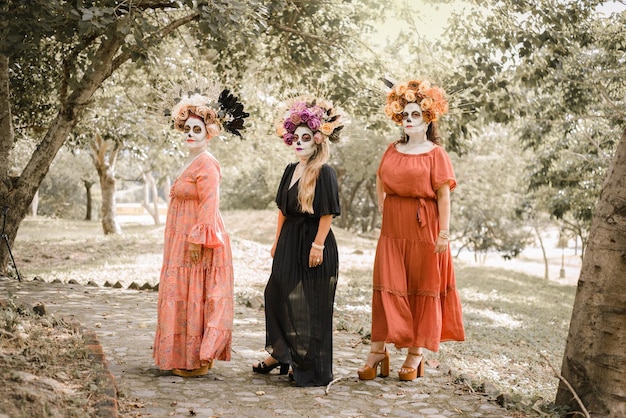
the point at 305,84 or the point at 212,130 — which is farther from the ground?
the point at 305,84

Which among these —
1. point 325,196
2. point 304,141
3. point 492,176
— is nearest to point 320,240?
point 325,196

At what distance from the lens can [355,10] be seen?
10.1 metres

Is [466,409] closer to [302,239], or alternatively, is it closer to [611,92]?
[302,239]

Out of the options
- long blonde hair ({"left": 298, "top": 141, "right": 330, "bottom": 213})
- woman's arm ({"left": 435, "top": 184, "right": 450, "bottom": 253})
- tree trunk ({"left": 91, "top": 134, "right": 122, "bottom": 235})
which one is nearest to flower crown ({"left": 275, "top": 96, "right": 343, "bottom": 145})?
long blonde hair ({"left": 298, "top": 141, "right": 330, "bottom": 213})

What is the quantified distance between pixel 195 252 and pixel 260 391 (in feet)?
3.84

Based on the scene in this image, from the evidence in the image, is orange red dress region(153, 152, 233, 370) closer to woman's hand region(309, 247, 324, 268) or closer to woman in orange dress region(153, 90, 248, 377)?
woman in orange dress region(153, 90, 248, 377)

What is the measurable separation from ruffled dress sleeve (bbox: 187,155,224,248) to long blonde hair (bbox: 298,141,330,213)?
681mm

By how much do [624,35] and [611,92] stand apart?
2001mm

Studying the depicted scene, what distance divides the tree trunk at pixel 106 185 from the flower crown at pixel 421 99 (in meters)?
17.0

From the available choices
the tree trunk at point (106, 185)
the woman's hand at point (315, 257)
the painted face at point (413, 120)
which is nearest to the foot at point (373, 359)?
the woman's hand at point (315, 257)

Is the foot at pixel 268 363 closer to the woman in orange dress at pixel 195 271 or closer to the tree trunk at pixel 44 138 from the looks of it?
the woman in orange dress at pixel 195 271

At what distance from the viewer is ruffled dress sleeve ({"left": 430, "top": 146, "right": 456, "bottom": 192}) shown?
198 inches

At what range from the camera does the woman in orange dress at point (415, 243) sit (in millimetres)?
5055

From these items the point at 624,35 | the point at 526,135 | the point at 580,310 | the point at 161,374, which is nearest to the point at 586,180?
the point at 526,135
